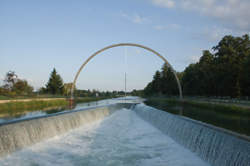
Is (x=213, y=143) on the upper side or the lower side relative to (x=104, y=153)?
upper

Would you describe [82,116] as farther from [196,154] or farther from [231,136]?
[231,136]

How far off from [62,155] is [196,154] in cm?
536

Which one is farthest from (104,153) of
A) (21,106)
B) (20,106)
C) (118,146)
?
(21,106)

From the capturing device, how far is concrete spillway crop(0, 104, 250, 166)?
723 cm

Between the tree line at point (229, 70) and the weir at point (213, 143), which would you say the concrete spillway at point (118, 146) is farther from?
the tree line at point (229, 70)

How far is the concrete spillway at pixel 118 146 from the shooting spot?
7.23m

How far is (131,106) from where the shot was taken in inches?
1393

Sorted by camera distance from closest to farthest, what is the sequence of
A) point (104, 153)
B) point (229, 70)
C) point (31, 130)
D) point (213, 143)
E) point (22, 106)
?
point (213, 143) → point (104, 153) → point (31, 130) → point (22, 106) → point (229, 70)

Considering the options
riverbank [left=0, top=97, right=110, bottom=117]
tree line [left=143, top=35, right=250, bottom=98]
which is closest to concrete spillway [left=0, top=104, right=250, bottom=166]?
riverbank [left=0, top=97, right=110, bottom=117]

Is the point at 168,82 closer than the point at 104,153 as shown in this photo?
No

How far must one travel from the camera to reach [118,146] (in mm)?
10680

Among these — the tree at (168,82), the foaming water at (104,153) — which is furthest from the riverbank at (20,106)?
the tree at (168,82)

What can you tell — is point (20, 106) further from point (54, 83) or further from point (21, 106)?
point (54, 83)

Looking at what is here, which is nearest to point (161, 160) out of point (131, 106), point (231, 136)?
point (231, 136)
